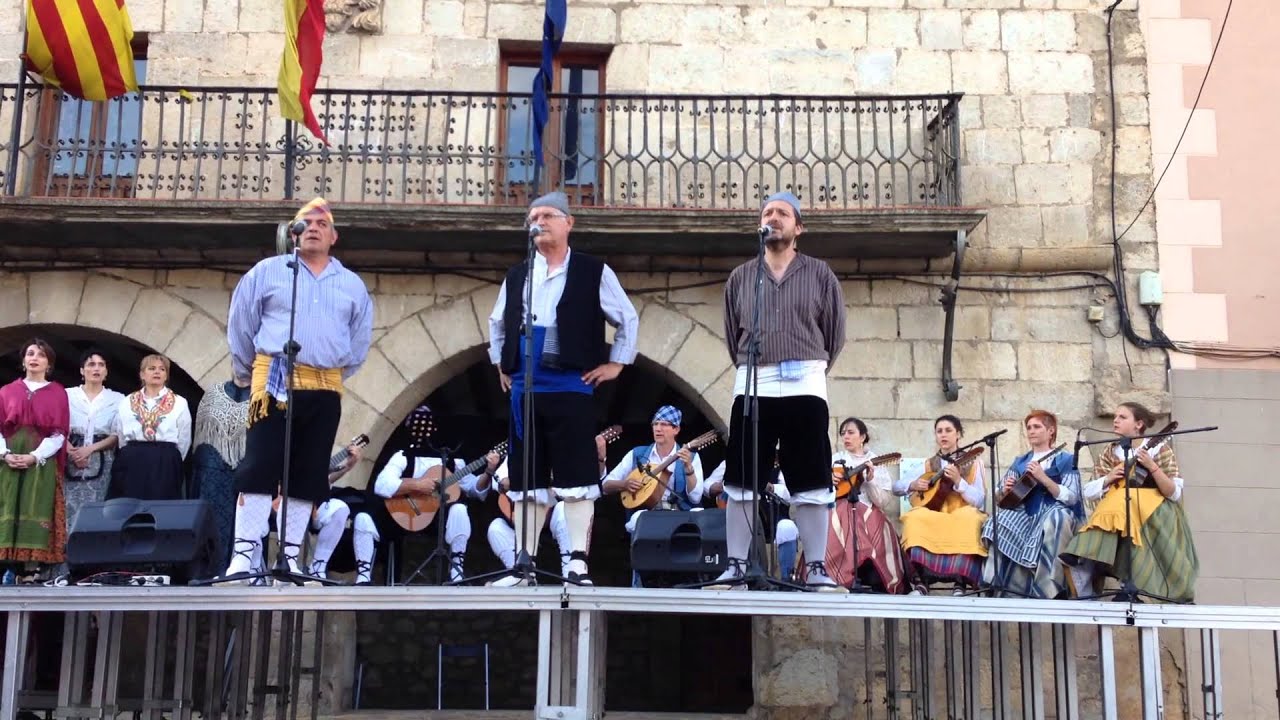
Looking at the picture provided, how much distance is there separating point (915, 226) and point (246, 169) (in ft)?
14.1

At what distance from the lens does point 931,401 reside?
9.29 m

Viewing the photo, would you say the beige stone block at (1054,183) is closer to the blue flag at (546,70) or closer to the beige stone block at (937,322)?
the beige stone block at (937,322)

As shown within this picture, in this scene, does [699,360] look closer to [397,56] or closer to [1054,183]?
[1054,183]

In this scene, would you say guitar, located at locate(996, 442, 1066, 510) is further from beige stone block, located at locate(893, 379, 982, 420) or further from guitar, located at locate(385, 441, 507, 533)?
guitar, located at locate(385, 441, 507, 533)

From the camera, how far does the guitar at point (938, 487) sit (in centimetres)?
767

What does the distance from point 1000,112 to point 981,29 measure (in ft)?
2.01

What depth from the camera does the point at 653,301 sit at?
9.49 meters

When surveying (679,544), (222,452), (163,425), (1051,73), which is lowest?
(679,544)

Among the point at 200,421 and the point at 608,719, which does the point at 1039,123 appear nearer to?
the point at 608,719

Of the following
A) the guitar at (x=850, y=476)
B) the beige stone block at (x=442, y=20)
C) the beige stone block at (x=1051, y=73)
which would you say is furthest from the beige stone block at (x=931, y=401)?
the beige stone block at (x=442, y=20)

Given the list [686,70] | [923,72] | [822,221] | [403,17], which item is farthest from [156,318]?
[923,72]

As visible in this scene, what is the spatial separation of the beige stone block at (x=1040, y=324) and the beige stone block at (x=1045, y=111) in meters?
1.27

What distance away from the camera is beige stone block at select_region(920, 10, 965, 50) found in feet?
32.7

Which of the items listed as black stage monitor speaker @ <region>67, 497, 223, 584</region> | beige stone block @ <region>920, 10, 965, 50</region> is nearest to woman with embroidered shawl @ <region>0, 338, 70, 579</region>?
black stage monitor speaker @ <region>67, 497, 223, 584</region>
